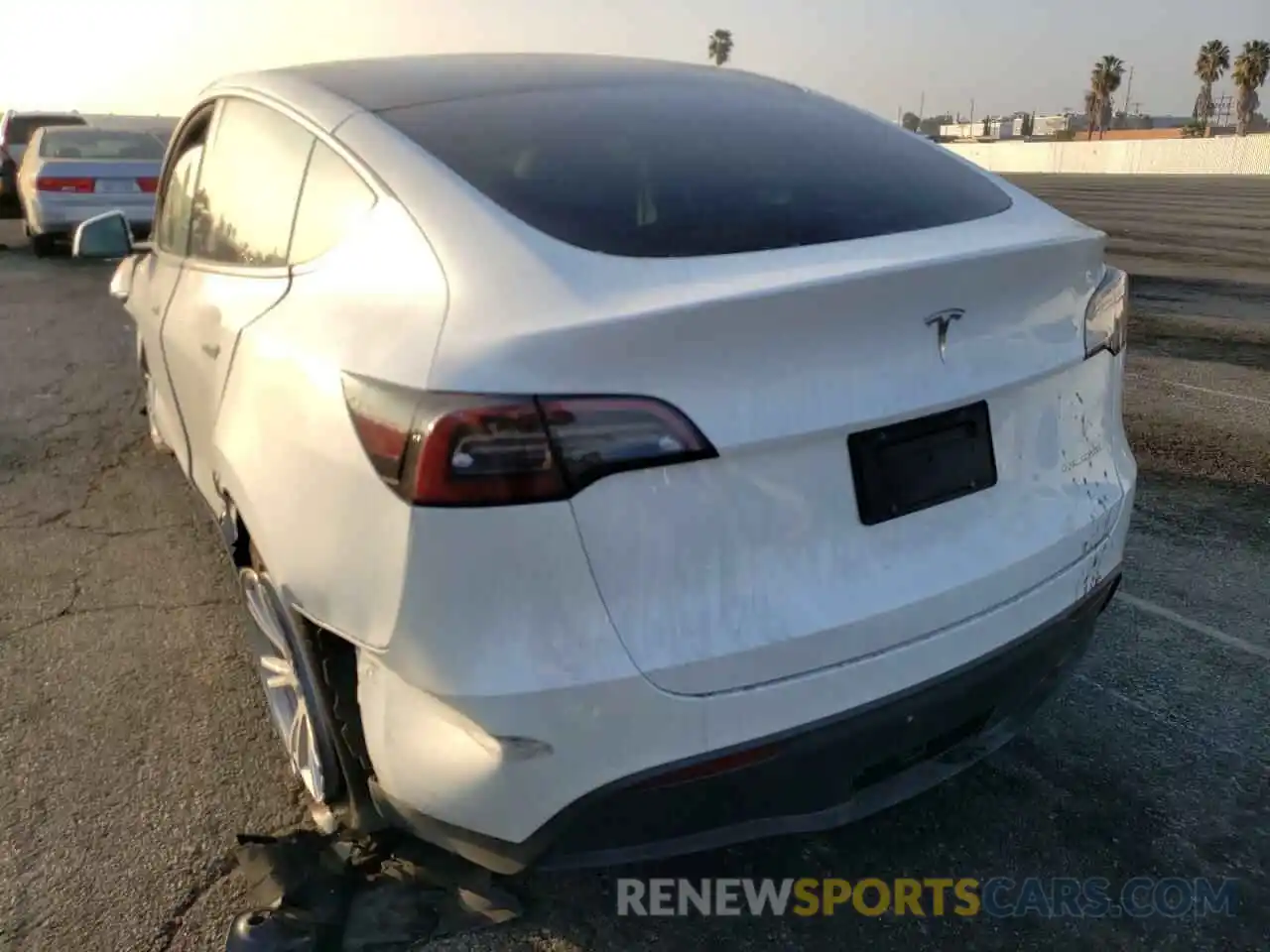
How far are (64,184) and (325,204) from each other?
13367mm

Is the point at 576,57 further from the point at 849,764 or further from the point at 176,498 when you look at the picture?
the point at 176,498

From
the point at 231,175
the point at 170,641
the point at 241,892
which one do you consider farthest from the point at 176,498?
the point at 241,892

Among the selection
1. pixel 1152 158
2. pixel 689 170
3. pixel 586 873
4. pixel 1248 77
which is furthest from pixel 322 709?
pixel 1248 77

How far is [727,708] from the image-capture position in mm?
1893

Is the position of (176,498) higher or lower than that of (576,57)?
lower

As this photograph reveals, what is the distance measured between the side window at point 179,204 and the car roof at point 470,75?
613 mm

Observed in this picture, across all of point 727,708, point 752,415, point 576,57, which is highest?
point 576,57

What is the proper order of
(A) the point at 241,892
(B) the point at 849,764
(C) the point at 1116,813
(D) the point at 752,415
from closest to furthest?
1. (D) the point at 752,415
2. (B) the point at 849,764
3. (A) the point at 241,892
4. (C) the point at 1116,813

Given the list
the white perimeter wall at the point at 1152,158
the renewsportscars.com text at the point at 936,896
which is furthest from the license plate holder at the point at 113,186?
the white perimeter wall at the point at 1152,158

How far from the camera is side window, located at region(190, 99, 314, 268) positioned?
2.70m

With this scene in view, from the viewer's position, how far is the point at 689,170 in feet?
8.22

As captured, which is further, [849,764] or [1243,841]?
[1243,841]

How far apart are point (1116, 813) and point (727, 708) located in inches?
53.8

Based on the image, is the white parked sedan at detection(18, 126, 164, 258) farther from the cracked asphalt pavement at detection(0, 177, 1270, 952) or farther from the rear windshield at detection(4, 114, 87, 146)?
the cracked asphalt pavement at detection(0, 177, 1270, 952)
